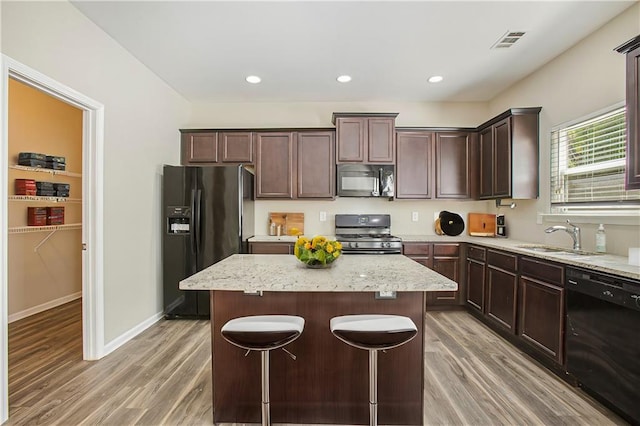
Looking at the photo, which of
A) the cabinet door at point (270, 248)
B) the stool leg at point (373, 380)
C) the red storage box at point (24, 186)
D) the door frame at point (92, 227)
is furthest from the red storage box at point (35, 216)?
the stool leg at point (373, 380)

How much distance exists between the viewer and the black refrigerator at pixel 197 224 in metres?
3.65

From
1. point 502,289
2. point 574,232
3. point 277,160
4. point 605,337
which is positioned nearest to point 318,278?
point 605,337

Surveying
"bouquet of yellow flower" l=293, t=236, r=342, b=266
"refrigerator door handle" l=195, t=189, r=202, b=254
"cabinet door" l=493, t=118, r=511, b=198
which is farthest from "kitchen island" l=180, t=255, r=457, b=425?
"cabinet door" l=493, t=118, r=511, b=198

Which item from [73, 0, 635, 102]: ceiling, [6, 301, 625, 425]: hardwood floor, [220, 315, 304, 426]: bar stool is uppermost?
[73, 0, 635, 102]: ceiling

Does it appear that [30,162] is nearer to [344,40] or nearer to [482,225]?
[344,40]

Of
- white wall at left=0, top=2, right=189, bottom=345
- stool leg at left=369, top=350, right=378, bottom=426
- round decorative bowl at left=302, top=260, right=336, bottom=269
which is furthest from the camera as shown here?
white wall at left=0, top=2, right=189, bottom=345

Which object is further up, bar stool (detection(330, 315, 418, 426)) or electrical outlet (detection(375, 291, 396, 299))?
electrical outlet (detection(375, 291, 396, 299))

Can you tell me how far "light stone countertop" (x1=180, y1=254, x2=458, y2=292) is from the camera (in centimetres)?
162

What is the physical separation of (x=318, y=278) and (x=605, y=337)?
1.83m

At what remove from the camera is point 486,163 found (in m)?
4.00

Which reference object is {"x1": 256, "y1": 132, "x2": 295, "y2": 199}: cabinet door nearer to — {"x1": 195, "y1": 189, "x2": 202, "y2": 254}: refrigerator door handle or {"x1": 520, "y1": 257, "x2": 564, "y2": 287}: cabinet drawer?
{"x1": 195, "y1": 189, "x2": 202, "y2": 254}: refrigerator door handle

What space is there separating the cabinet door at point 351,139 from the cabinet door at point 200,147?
1633 mm

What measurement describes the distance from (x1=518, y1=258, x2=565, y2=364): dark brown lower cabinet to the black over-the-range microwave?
187cm

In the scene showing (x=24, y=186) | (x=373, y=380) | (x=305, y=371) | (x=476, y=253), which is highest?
(x=24, y=186)
